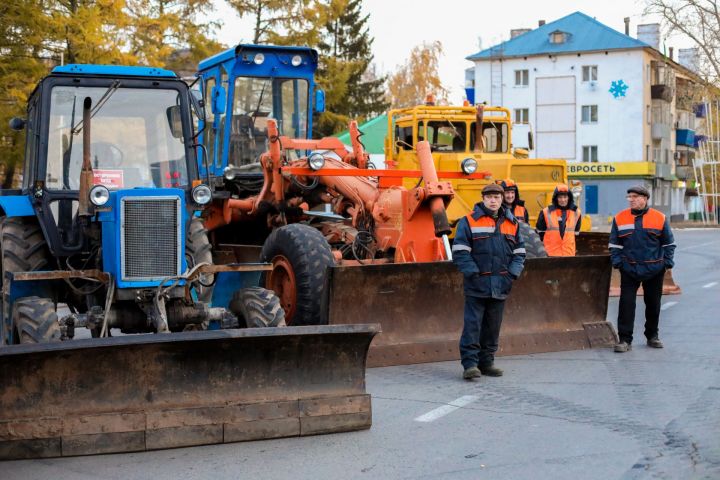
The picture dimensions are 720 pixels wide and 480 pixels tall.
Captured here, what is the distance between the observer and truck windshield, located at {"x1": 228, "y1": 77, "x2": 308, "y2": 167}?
1414cm

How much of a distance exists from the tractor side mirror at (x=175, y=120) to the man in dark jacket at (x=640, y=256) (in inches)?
188

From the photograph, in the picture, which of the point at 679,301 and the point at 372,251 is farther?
the point at 679,301

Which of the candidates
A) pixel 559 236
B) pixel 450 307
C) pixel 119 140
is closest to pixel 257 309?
pixel 119 140

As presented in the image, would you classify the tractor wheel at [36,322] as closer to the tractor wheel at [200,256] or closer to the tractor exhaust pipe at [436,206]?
the tractor wheel at [200,256]

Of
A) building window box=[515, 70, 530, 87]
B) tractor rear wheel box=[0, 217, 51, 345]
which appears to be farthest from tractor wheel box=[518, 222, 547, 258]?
building window box=[515, 70, 530, 87]

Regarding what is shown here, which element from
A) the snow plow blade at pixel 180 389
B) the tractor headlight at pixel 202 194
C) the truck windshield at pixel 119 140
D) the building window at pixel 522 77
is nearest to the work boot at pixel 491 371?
the snow plow blade at pixel 180 389

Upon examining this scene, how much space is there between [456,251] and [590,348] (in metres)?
2.47

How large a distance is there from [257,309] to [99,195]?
5.01 ft

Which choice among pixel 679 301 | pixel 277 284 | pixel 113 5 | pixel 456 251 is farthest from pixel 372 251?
pixel 113 5

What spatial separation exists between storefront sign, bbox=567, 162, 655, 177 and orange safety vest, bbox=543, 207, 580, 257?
55490 mm

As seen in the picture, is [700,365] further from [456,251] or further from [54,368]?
[54,368]

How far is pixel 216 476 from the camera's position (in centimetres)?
637

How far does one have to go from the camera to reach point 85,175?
8375 mm

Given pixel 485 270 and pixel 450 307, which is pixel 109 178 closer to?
pixel 485 270
